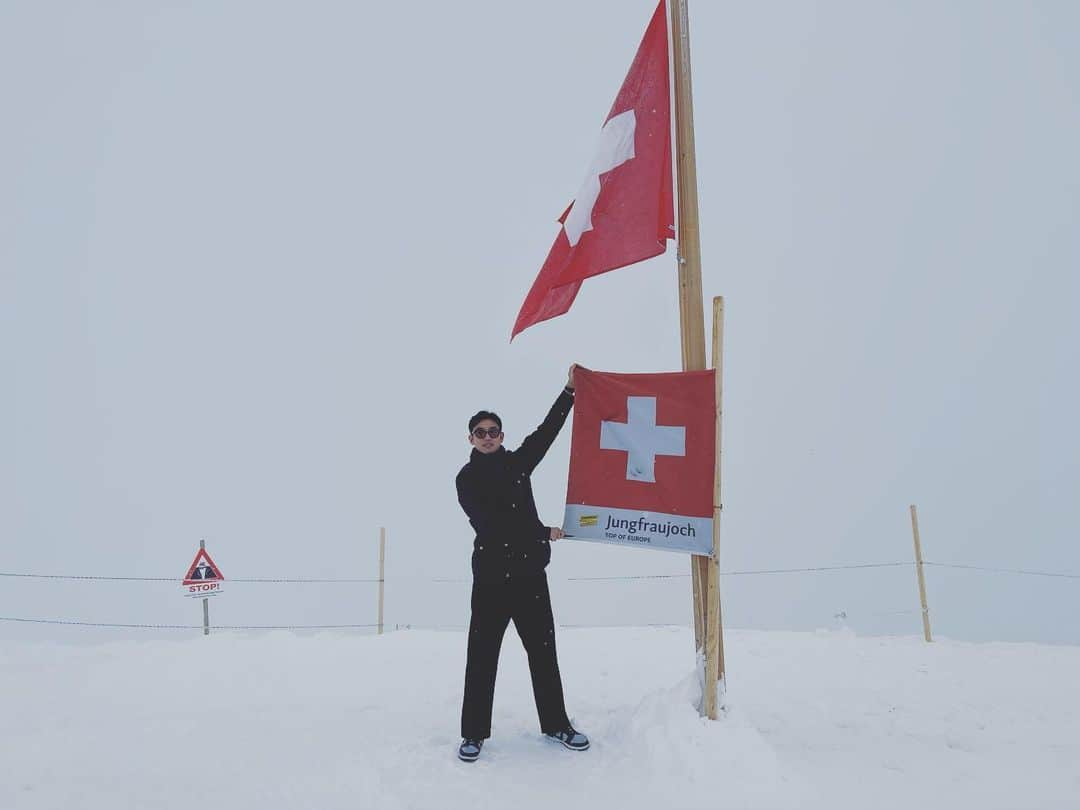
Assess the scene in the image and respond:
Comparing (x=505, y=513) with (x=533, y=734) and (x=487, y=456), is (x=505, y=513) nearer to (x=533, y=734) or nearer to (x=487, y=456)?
(x=487, y=456)

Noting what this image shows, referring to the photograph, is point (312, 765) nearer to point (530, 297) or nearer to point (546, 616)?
point (546, 616)

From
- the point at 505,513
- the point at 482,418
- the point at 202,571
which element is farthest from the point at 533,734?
the point at 202,571

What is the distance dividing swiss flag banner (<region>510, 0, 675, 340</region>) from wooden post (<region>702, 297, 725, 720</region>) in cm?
58

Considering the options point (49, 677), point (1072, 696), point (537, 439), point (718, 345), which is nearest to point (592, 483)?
point (537, 439)

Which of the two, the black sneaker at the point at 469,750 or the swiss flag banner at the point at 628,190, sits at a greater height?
the swiss flag banner at the point at 628,190

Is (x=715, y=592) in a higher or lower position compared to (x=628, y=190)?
lower

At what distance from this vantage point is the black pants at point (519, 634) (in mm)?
3562

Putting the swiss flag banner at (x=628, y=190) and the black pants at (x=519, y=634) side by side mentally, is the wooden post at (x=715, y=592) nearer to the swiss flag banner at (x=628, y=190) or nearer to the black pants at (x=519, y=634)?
the swiss flag banner at (x=628, y=190)

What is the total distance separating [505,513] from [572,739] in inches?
45.2

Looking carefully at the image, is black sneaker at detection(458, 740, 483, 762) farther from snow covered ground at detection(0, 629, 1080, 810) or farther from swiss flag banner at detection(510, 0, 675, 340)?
swiss flag banner at detection(510, 0, 675, 340)

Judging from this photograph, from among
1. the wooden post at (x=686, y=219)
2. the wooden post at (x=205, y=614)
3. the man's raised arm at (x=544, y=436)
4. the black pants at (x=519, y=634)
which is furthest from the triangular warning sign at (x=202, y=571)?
the wooden post at (x=686, y=219)

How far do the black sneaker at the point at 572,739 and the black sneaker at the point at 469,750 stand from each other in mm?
408

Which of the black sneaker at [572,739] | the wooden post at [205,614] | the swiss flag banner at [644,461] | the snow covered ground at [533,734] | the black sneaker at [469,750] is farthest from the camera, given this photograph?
the wooden post at [205,614]

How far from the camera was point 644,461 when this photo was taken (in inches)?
149
